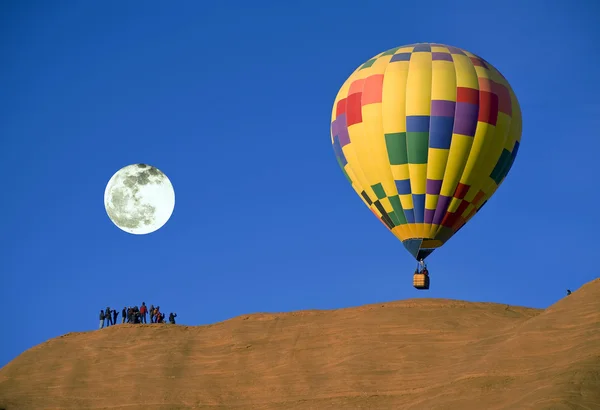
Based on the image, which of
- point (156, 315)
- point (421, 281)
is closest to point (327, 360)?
point (421, 281)

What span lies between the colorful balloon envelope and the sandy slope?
4539 mm

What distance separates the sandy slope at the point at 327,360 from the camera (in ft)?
161

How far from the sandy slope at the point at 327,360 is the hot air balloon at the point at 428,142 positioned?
3.95 m

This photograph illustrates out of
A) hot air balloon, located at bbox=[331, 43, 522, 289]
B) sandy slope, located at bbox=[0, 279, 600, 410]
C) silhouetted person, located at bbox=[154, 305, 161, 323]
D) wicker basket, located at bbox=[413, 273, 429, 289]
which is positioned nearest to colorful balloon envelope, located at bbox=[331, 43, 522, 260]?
hot air balloon, located at bbox=[331, 43, 522, 289]

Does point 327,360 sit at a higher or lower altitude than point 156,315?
lower

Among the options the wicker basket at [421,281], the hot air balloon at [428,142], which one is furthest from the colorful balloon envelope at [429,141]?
the wicker basket at [421,281]

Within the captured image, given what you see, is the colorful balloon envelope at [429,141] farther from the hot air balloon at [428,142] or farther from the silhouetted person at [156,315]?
the silhouetted person at [156,315]

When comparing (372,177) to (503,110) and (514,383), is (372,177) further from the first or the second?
(514,383)

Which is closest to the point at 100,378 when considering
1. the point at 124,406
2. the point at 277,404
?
the point at 124,406

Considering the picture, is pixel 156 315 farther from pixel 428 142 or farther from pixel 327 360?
pixel 428 142

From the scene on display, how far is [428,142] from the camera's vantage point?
53562mm

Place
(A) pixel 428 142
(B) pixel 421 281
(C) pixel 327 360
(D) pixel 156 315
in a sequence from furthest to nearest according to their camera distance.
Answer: (D) pixel 156 315, (C) pixel 327 360, (A) pixel 428 142, (B) pixel 421 281

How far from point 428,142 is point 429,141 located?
60 mm

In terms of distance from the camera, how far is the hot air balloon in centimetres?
5356
